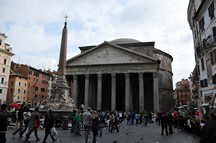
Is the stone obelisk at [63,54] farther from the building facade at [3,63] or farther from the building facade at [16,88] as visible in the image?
the building facade at [16,88]

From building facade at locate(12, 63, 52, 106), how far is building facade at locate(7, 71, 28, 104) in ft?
5.17

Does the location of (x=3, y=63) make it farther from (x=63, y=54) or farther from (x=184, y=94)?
(x=184, y=94)

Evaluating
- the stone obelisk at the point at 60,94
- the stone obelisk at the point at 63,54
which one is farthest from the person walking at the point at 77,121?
the stone obelisk at the point at 63,54

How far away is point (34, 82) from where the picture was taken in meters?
45.1

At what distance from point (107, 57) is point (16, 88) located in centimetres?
2107

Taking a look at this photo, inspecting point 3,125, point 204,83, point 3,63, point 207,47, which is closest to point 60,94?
point 3,125

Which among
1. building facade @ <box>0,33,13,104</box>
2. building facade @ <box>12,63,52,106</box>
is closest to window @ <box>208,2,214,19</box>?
building facade @ <box>0,33,13,104</box>

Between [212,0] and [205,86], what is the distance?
7.59m

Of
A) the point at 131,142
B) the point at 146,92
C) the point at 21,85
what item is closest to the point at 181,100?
the point at 146,92

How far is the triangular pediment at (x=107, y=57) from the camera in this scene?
30219 mm

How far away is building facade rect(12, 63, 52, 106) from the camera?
42.6 meters

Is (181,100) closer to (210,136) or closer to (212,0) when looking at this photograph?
(212,0)

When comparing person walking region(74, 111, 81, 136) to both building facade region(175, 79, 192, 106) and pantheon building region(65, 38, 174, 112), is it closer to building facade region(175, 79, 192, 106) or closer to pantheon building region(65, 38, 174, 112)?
pantheon building region(65, 38, 174, 112)

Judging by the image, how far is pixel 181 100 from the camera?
2751 inches
